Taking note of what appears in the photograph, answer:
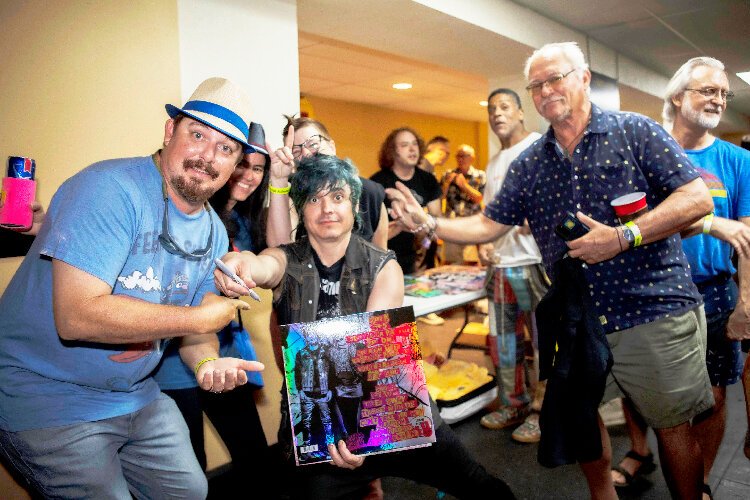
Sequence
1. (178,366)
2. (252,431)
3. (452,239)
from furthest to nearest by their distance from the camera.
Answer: (452,239), (252,431), (178,366)

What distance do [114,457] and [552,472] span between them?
7.28 ft

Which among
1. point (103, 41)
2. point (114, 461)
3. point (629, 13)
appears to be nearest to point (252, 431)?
point (114, 461)

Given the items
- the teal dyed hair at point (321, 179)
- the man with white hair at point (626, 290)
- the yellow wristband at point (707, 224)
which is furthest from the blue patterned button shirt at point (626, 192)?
the teal dyed hair at point (321, 179)

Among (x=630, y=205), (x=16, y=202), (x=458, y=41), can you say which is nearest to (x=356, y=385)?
(x=630, y=205)

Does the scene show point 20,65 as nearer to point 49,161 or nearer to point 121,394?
point 49,161

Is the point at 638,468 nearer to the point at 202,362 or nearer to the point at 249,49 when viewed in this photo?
the point at 202,362

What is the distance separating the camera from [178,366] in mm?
2096

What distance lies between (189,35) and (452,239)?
5.63ft

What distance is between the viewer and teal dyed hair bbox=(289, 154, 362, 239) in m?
1.82

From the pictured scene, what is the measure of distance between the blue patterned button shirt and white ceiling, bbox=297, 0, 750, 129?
210 cm

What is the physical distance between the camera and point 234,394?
225 cm

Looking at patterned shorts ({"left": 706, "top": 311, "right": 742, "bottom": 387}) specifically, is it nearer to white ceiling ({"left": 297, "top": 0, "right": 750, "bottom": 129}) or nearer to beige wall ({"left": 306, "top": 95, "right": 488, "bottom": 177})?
white ceiling ({"left": 297, "top": 0, "right": 750, "bottom": 129})

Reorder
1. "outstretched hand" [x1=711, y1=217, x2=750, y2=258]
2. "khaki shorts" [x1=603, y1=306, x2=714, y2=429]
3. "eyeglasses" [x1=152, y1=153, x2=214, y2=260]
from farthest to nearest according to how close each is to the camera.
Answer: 1. "outstretched hand" [x1=711, y1=217, x2=750, y2=258]
2. "khaki shorts" [x1=603, y1=306, x2=714, y2=429]
3. "eyeglasses" [x1=152, y1=153, x2=214, y2=260]

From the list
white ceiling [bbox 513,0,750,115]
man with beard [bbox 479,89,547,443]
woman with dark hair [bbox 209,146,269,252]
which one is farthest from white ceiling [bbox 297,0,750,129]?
woman with dark hair [bbox 209,146,269,252]
